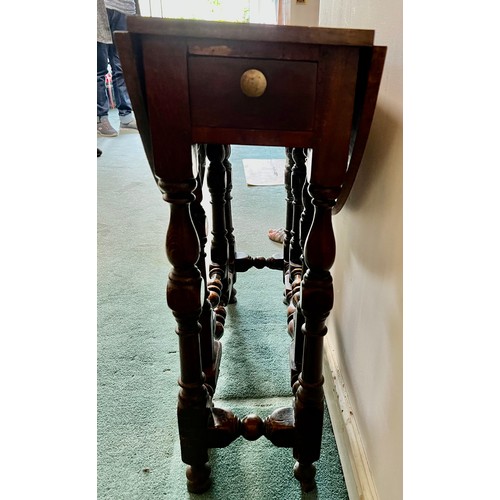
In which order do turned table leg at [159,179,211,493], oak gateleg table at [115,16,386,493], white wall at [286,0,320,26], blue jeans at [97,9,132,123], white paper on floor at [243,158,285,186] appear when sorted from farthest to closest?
blue jeans at [97,9,132,123]
white wall at [286,0,320,26]
white paper on floor at [243,158,285,186]
turned table leg at [159,179,211,493]
oak gateleg table at [115,16,386,493]

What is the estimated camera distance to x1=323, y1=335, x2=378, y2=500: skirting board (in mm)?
745

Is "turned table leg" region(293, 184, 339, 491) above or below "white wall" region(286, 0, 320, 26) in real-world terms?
below

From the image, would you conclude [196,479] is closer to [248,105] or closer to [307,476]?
[307,476]

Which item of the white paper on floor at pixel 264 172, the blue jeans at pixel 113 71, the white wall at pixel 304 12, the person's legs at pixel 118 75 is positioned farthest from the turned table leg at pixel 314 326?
the person's legs at pixel 118 75

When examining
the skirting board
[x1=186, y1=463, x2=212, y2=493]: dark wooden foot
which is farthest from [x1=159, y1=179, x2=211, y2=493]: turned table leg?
the skirting board

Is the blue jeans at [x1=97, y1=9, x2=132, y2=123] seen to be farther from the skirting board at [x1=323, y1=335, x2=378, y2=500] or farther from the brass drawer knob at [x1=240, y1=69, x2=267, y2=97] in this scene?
the brass drawer knob at [x1=240, y1=69, x2=267, y2=97]

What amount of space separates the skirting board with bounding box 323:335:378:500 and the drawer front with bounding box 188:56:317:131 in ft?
1.89

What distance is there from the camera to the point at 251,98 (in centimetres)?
56

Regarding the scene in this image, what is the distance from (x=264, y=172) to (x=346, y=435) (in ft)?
6.91

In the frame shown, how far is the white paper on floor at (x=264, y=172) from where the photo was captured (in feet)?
8.49

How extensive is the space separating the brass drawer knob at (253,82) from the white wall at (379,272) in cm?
19

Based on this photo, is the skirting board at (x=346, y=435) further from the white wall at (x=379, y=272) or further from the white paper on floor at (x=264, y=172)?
the white paper on floor at (x=264, y=172)
